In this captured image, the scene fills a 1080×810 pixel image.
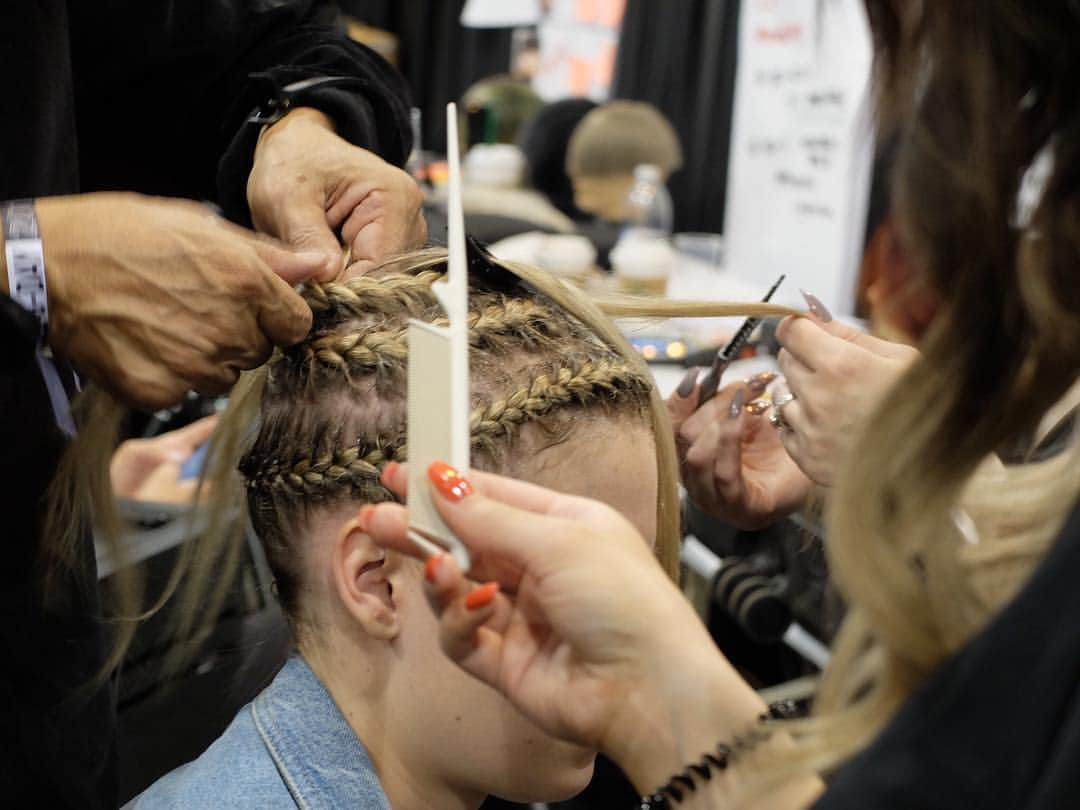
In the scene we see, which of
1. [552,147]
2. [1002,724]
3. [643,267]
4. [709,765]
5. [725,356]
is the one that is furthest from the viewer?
[552,147]

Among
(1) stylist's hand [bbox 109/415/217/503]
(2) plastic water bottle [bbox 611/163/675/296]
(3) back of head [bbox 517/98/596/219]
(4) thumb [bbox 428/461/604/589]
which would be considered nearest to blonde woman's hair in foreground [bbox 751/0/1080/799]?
(4) thumb [bbox 428/461/604/589]

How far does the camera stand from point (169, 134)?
1306 millimetres

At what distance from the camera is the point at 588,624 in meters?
0.63

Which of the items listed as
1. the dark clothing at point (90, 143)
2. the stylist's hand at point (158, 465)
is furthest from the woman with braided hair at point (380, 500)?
the stylist's hand at point (158, 465)

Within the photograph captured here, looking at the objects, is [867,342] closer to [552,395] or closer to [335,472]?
[552,395]

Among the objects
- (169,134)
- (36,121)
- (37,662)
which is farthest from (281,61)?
(37,662)

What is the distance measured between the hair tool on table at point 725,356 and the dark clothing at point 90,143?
429 millimetres

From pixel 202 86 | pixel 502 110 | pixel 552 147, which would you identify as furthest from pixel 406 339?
pixel 502 110

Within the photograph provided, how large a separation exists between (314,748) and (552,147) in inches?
142

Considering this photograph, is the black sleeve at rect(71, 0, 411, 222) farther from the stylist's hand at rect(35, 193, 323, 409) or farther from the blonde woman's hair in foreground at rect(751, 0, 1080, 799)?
the blonde woman's hair in foreground at rect(751, 0, 1080, 799)

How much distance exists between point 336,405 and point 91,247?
0.24 metres

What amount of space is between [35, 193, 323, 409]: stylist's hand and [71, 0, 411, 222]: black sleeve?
408mm

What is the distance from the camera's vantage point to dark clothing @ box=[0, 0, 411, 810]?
0.99m

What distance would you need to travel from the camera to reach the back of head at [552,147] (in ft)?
14.2
